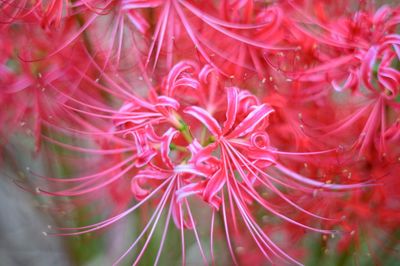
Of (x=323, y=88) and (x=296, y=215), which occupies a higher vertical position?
(x=323, y=88)

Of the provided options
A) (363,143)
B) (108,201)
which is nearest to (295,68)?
→ (363,143)

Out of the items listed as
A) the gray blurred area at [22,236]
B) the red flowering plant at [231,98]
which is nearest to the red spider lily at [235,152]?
the red flowering plant at [231,98]

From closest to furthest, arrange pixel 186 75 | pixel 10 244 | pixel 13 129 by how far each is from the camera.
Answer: pixel 186 75, pixel 13 129, pixel 10 244

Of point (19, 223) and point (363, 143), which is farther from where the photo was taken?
point (19, 223)

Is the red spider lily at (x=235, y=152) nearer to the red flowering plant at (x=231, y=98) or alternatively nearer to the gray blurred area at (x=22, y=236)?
the red flowering plant at (x=231, y=98)

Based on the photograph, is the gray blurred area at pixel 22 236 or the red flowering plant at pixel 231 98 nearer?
the red flowering plant at pixel 231 98

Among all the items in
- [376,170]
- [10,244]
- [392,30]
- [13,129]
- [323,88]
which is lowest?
[10,244]

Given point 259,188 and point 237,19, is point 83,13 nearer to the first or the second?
point 237,19

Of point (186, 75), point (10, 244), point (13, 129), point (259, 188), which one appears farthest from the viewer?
point (10, 244)

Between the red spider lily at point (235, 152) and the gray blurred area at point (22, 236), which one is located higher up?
the red spider lily at point (235, 152)
